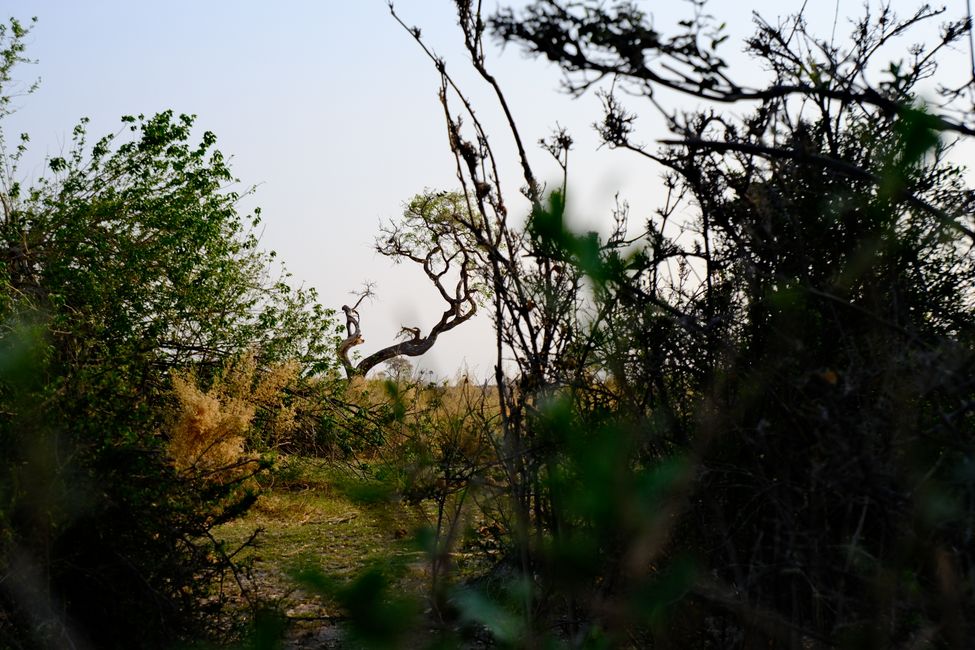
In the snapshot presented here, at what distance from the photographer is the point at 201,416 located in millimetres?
9438

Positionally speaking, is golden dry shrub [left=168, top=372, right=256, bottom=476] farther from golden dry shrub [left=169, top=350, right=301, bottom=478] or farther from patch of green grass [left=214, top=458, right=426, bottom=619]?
patch of green grass [left=214, top=458, right=426, bottom=619]

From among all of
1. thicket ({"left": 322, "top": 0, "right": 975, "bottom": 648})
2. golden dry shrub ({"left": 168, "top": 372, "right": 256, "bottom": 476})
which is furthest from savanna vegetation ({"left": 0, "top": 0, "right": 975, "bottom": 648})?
golden dry shrub ({"left": 168, "top": 372, "right": 256, "bottom": 476})

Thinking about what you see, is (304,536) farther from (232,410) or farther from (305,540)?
(232,410)

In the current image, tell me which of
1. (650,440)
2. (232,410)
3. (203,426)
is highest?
(232,410)

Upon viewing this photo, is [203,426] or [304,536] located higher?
[203,426]

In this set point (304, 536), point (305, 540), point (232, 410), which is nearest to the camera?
point (305, 540)

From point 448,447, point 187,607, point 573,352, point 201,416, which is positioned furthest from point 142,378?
point 201,416

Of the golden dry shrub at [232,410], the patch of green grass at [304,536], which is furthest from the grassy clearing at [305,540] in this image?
the golden dry shrub at [232,410]

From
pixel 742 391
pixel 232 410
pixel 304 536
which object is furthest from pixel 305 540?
pixel 742 391

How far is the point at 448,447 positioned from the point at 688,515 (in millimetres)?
988

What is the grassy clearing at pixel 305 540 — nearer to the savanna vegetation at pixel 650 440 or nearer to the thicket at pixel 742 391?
the savanna vegetation at pixel 650 440

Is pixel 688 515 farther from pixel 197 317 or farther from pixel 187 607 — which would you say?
pixel 197 317

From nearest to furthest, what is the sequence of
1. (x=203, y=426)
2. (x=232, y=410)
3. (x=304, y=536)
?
(x=304, y=536) < (x=203, y=426) < (x=232, y=410)

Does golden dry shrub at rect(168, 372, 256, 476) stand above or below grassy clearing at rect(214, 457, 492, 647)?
above
